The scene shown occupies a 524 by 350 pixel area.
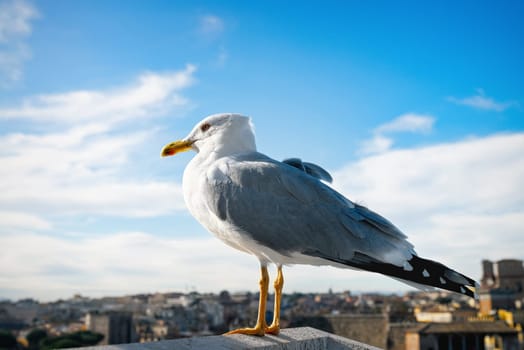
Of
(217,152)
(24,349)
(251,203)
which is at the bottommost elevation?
(24,349)

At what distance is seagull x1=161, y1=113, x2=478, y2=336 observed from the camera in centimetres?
167

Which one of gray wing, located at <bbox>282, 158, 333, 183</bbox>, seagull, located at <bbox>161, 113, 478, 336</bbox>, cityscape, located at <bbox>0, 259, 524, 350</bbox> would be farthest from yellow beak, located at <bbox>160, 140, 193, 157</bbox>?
cityscape, located at <bbox>0, 259, 524, 350</bbox>

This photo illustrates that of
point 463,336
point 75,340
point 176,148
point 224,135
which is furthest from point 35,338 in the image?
point 224,135

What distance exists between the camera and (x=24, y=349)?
100ft

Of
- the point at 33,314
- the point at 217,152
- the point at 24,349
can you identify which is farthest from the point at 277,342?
the point at 33,314

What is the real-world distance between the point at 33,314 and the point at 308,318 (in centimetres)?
3333

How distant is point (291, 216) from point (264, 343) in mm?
321

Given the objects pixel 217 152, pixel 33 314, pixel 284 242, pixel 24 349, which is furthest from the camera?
pixel 33 314

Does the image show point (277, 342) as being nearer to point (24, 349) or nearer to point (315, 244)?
point (315, 244)

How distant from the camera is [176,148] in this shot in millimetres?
1911

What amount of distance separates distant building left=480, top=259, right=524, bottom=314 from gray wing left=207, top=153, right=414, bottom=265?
29883mm

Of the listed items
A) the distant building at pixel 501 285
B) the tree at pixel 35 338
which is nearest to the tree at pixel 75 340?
the tree at pixel 35 338

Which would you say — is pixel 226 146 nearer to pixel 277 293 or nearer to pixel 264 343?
pixel 277 293

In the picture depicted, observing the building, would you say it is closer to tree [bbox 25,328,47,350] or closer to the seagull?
tree [bbox 25,328,47,350]
